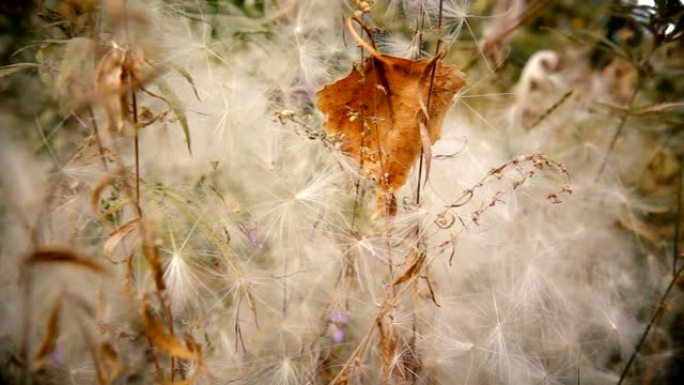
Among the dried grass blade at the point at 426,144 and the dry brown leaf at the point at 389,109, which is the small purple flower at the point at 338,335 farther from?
the dried grass blade at the point at 426,144

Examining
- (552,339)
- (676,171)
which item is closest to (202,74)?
(552,339)

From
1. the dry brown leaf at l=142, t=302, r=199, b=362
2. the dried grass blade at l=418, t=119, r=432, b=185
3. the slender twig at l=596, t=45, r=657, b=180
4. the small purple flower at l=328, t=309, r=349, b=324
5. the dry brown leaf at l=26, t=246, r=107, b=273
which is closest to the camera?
the dry brown leaf at l=26, t=246, r=107, b=273

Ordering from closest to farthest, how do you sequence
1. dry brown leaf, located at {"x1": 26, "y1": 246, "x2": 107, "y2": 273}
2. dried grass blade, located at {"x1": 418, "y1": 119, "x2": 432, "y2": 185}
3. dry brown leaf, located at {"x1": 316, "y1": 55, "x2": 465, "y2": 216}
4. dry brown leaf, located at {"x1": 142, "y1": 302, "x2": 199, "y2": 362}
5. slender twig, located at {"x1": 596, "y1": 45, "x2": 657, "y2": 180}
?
1. dry brown leaf, located at {"x1": 26, "y1": 246, "x2": 107, "y2": 273}
2. dry brown leaf, located at {"x1": 142, "y1": 302, "x2": 199, "y2": 362}
3. dried grass blade, located at {"x1": 418, "y1": 119, "x2": 432, "y2": 185}
4. dry brown leaf, located at {"x1": 316, "y1": 55, "x2": 465, "y2": 216}
5. slender twig, located at {"x1": 596, "y1": 45, "x2": 657, "y2": 180}

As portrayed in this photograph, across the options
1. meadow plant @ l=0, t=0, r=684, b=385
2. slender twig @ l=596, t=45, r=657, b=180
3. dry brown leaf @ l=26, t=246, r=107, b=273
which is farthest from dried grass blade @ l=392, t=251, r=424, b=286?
slender twig @ l=596, t=45, r=657, b=180

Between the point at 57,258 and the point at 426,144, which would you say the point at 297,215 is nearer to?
the point at 426,144

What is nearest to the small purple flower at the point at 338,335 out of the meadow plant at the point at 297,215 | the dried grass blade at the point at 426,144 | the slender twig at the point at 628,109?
the meadow plant at the point at 297,215

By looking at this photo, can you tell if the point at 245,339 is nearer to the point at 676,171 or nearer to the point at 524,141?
the point at 524,141

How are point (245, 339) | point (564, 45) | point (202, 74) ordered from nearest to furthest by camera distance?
point (245, 339), point (202, 74), point (564, 45)

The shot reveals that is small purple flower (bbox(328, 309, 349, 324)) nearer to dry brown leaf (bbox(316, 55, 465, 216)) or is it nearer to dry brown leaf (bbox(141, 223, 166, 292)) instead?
dry brown leaf (bbox(316, 55, 465, 216))
